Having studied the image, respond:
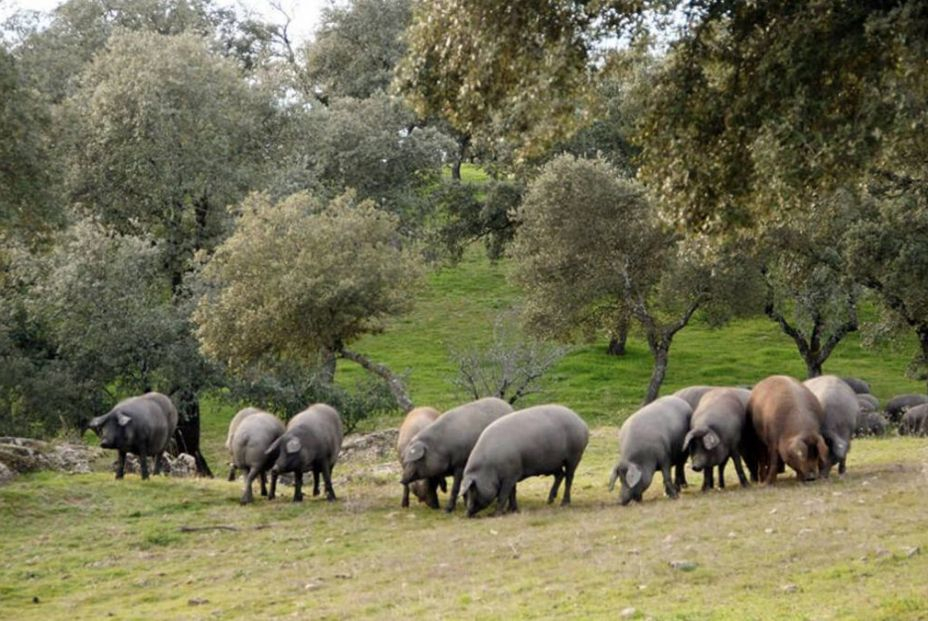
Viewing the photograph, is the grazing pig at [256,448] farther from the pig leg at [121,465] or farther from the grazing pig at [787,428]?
the grazing pig at [787,428]

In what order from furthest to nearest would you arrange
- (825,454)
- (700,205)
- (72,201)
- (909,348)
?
(909,348) → (72,201) → (825,454) → (700,205)

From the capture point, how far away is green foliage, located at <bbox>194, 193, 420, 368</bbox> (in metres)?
31.4

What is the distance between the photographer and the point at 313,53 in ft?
222

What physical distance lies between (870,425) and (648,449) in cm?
1624

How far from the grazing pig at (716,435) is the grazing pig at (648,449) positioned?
268mm

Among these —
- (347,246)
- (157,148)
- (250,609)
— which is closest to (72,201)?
(157,148)

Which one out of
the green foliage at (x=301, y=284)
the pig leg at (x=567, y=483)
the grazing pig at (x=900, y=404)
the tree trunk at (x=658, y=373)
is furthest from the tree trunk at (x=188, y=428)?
the grazing pig at (x=900, y=404)


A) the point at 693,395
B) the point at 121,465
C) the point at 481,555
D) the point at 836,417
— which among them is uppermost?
the point at 693,395

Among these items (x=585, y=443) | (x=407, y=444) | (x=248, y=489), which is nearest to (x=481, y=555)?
(x=585, y=443)

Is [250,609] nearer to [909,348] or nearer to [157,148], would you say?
[157,148]

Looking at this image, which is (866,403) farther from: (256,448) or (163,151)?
(163,151)

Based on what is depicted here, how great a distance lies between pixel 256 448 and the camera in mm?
23875

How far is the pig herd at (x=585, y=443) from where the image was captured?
20453 millimetres

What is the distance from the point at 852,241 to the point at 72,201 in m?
27.1
